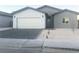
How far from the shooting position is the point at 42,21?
1847 millimetres

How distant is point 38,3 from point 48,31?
0.41 m

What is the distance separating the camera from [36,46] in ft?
6.01

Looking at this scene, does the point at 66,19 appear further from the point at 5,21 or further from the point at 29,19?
the point at 5,21

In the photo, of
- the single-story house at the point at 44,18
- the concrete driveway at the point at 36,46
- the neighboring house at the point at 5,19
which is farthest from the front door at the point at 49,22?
the neighboring house at the point at 5,19

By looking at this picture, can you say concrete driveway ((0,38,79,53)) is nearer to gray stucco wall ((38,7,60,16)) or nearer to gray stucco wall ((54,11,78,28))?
gray stucco wall ((54,11,78,28))

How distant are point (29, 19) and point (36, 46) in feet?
1.26

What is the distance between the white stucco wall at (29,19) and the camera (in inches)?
72.4

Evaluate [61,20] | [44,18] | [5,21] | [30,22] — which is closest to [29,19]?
[30,22]

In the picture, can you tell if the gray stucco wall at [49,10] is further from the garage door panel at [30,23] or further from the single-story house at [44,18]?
the garage door panel at [30,23]

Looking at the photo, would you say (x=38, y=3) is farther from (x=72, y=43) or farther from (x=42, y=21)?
(x=72, y=43)

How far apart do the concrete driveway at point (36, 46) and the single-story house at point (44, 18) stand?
0.21 meters

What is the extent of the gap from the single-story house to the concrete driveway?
0.21m

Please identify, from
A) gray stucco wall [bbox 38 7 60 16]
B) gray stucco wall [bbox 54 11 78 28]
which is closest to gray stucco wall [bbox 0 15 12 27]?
gray stucco wall [bbox 38 7 60 16]

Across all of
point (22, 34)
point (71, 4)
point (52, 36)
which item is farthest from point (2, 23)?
point (71, 4)
